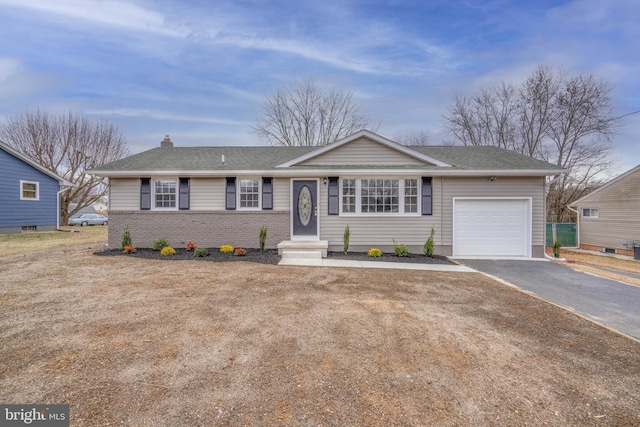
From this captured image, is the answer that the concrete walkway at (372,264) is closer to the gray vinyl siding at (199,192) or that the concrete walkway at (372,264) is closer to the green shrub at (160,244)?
the gray vinyl siding at (199,192)

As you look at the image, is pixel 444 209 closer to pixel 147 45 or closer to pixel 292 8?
pixel 292 8

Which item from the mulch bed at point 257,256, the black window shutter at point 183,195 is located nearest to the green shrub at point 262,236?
the mulch bed at point 257,256

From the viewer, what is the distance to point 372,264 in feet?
27.7

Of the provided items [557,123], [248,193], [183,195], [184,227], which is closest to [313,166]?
[248,193]

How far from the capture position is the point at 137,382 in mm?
2566

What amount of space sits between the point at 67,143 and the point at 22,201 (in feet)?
33.2

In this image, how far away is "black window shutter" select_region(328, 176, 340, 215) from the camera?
10.3 m

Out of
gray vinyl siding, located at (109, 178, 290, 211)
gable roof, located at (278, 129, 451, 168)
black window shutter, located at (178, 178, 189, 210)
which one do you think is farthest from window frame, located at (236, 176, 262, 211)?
black window shutter, located at (178, 178, 189, 210)

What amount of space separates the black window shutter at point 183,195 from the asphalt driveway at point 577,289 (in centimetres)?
975

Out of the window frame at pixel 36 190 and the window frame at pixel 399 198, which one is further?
the window frame at pixel 36 190

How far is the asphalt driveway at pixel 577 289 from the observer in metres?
4.71

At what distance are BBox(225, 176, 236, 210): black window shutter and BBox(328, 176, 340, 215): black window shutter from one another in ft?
11.4

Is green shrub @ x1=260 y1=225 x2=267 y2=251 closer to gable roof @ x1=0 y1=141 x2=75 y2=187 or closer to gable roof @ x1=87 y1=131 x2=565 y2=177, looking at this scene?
gable roof @ x1=87 y1=131 x2=565 y2=177

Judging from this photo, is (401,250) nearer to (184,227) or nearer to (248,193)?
(248,193)
